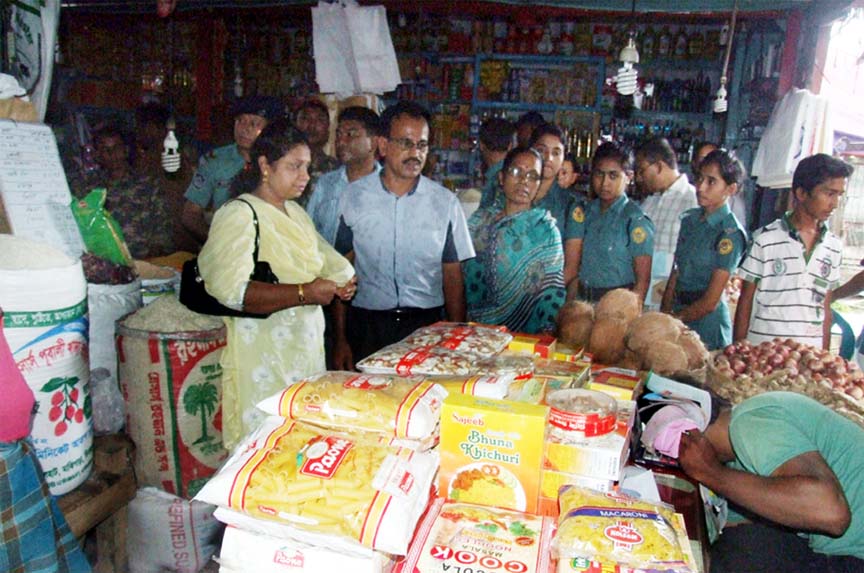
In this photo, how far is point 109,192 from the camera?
3449 millimetres

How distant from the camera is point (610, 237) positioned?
2701 millimetres

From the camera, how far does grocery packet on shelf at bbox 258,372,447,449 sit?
0.98 metres

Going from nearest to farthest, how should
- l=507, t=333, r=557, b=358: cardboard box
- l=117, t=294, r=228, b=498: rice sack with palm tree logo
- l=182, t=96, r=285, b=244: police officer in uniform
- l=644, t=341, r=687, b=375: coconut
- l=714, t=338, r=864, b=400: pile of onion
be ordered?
l=507, t=333, r=557, b=358: cardboard box
l=644, t=341, r=687, b=375: coconut
l=714, t=338, r=864, b=400: pile of onion
l=117, t=294, r=228, b=498: rice sack with palm tree logo
l=182, t=96, r=285, b=244: police officer in uniform

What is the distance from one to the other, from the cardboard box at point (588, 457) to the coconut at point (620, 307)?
0.86 metres

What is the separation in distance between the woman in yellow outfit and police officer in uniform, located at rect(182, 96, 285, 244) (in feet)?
3.64

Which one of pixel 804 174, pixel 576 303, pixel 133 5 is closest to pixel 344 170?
pixel 576 303

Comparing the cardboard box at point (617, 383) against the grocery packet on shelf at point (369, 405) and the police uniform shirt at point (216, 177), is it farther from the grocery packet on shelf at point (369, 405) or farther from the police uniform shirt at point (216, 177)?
the police uniform shirt at point (216, 177)

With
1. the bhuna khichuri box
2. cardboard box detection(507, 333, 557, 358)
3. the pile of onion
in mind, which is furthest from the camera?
the pile of onion

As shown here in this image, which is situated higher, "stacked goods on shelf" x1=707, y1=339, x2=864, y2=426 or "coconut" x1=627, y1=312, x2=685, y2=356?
"coconut" x1=627, y1=312, x2=685, y2=356

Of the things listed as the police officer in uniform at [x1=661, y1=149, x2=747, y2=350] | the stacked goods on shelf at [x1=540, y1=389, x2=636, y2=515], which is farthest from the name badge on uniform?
the stacked goods on shelf at [x1=540, y1=389, x2=636, y2=515]

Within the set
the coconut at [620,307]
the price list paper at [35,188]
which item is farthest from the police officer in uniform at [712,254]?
the price list paper at [35,188]

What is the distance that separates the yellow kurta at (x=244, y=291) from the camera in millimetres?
1770

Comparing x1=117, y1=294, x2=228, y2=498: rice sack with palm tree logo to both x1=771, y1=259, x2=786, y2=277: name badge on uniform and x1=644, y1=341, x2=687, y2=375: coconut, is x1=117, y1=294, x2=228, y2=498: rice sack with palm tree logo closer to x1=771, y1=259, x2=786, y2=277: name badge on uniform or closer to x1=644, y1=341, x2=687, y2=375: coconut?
x1=644, y1=341, x2=687, y2=375: coconut

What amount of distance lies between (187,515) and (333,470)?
1.33m
